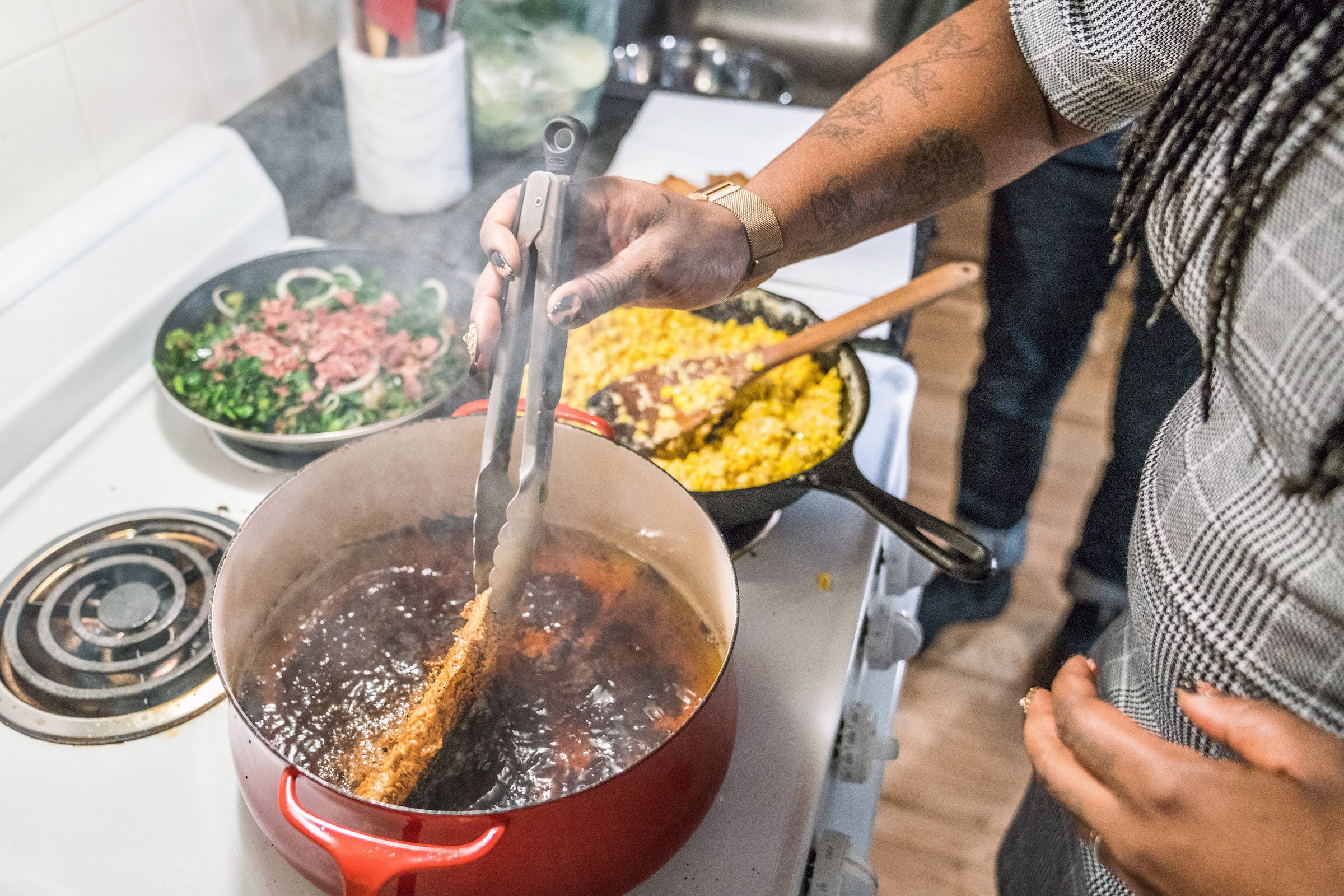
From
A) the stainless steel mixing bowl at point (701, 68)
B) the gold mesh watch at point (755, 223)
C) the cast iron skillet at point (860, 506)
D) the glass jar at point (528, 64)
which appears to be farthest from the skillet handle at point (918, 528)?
the stainless steel mixing bowl at point (701, 68)

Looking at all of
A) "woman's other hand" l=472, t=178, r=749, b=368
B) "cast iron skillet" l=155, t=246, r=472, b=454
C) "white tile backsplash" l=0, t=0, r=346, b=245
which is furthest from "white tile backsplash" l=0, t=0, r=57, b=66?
"woman's other hand" l=472, t=178, r=749, b=368

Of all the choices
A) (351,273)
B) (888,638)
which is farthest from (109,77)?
(888,638)

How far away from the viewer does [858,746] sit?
87 centimetres

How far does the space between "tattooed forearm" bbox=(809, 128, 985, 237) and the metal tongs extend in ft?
1.02

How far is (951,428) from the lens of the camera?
2.47 metres

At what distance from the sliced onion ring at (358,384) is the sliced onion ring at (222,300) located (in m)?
0.19

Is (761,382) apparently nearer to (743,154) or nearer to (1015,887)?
(1015,887)

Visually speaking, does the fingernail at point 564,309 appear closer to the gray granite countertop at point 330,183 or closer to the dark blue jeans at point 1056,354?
the gray granite countertop at point 330,183

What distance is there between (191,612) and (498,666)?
0.35 metres

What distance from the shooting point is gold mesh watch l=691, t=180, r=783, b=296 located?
895mm

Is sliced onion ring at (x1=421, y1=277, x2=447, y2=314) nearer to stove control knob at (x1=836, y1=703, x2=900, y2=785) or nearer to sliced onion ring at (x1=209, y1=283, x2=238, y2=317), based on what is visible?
sliced onion ring at (x1=209, y1=283, x2=238, y2=317)

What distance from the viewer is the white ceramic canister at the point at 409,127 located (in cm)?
132

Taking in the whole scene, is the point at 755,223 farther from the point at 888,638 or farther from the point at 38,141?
the point at 38,141

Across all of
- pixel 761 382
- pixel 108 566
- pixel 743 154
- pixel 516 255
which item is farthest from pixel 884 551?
pixel 743 154
